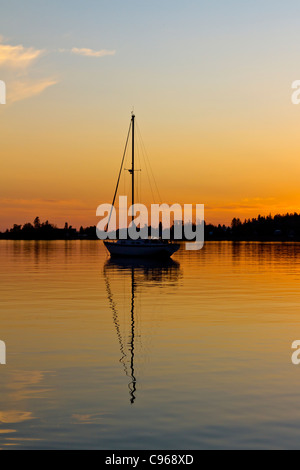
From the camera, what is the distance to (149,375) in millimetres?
18109

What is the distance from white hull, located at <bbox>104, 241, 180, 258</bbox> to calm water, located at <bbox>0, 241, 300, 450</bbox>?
170 feet

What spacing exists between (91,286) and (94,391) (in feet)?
112

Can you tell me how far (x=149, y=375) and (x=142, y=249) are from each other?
72241mm

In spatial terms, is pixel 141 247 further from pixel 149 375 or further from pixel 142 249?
pixel 149 375

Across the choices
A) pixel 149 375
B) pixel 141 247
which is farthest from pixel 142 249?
pixel 149 375

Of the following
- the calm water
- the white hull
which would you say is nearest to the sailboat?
the white hull

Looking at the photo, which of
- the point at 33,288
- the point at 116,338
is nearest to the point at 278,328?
the point at 116,338

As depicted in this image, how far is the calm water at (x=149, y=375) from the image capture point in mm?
12844

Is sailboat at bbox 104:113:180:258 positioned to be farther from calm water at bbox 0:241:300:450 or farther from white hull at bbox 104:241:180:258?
calm water at bbox 0:241:300:450

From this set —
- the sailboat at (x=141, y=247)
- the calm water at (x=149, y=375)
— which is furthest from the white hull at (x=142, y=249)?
the calm water at (x=149, y=375)

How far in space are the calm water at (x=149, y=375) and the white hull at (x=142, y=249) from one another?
51.9m

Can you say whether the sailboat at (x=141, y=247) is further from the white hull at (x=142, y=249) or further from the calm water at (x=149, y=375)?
the calm water at (x=149, y=375)

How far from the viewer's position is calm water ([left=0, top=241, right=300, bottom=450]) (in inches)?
506
